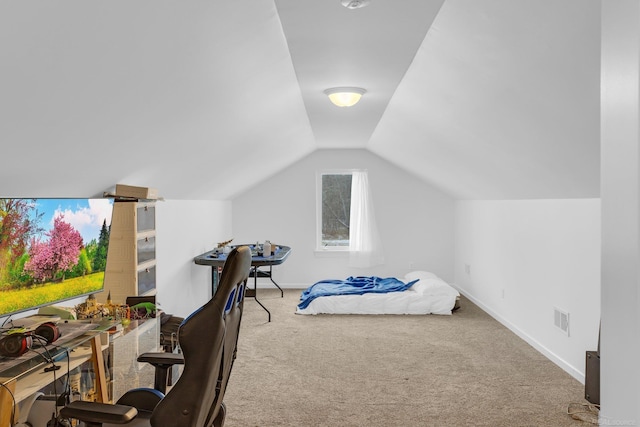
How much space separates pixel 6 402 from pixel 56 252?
937 millimetres

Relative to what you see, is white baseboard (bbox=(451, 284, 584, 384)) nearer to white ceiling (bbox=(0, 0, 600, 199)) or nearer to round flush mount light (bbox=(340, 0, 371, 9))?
white ceiling (bbox=(0, 0, 600, 199))

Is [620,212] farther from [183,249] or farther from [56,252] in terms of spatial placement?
[183,249]

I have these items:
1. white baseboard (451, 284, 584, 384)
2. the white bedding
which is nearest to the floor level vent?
white baseboard (451, 284, 584, 384)

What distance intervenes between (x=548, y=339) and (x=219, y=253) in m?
3.70

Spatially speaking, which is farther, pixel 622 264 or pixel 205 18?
pixel 205 18

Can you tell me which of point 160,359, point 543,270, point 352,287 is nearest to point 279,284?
point 352,287

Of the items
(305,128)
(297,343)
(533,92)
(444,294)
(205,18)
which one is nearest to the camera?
(205,18)

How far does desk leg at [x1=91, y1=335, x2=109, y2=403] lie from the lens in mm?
2471

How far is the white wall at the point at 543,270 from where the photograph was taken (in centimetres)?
383

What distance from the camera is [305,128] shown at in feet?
19.2

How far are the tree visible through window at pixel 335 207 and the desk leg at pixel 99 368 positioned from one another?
5.96 m

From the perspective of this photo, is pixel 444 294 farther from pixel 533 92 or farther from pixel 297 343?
pixel 533 92

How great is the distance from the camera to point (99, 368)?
2508 mm

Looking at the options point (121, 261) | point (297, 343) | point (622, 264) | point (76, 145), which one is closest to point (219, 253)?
point (297, 343)
